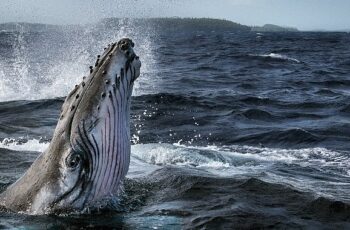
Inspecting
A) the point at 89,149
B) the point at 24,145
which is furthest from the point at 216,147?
the point at 89,149

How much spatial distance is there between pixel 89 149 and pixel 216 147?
7.52 metres

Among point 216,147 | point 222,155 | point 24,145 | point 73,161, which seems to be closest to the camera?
point 73,161

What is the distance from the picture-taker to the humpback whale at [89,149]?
5.94m

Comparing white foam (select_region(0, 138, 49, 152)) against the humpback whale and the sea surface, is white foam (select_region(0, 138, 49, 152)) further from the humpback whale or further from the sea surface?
the humpback whale

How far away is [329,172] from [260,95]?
11993mm

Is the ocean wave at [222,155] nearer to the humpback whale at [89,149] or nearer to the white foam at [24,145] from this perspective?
the white foam at [24,145]

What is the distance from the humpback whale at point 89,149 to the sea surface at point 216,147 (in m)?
0.20

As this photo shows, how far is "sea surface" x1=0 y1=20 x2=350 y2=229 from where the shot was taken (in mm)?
6582

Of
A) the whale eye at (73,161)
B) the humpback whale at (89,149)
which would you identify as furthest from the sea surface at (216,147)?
the whale eye at (73,161)

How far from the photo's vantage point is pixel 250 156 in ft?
39.0

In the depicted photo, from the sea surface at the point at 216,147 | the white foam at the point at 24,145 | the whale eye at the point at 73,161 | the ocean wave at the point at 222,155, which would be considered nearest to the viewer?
the whale eye at the point at 73,161

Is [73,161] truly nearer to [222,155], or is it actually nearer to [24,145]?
[222,155]

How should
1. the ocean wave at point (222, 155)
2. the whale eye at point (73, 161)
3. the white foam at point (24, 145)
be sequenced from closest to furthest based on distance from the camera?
the whale eye at point (73, 161)
the ocean wave at point (222, 155)
the white foam at point (24, 145)

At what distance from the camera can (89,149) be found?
594cm
